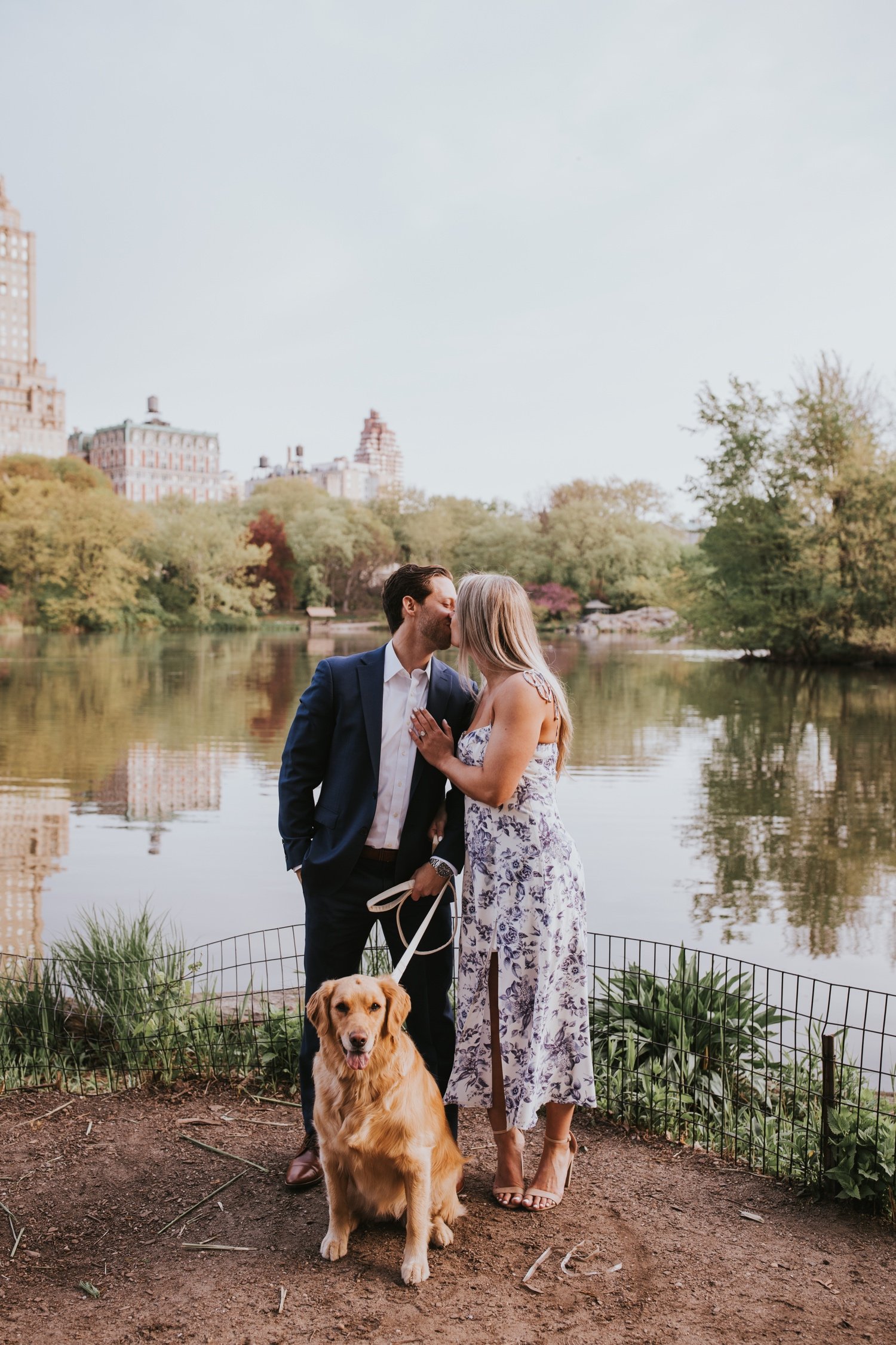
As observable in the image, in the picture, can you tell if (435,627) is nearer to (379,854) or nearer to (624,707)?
(379,854)

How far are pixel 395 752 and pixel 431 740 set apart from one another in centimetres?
23

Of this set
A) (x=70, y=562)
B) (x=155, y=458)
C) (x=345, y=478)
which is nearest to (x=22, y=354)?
(x=155, y=458)

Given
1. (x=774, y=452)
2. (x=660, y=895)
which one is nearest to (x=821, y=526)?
(x=774, y=452)

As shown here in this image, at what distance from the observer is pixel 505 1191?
359cm

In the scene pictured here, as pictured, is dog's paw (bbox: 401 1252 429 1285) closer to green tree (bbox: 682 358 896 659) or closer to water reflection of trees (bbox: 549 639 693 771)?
water reflection of trees (bbox: 549 639 693 771)

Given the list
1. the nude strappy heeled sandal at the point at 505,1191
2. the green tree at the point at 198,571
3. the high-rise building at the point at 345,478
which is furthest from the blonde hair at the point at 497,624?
the high-rise building at the point at 345,478

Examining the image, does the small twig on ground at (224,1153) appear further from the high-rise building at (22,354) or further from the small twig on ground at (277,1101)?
the high-rise building at (22,354)

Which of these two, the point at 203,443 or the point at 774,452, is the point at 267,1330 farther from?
the point at 203,443

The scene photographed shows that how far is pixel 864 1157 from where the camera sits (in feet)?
11.9

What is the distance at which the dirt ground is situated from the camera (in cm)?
290

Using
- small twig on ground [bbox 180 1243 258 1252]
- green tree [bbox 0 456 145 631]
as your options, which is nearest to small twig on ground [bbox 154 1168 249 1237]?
small twig on ground [bbox 180 1243 258 1252]

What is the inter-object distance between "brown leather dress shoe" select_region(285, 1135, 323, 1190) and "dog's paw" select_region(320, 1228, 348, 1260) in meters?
0.43

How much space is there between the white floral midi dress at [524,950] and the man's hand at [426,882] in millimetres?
109

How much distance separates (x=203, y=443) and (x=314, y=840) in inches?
5484
